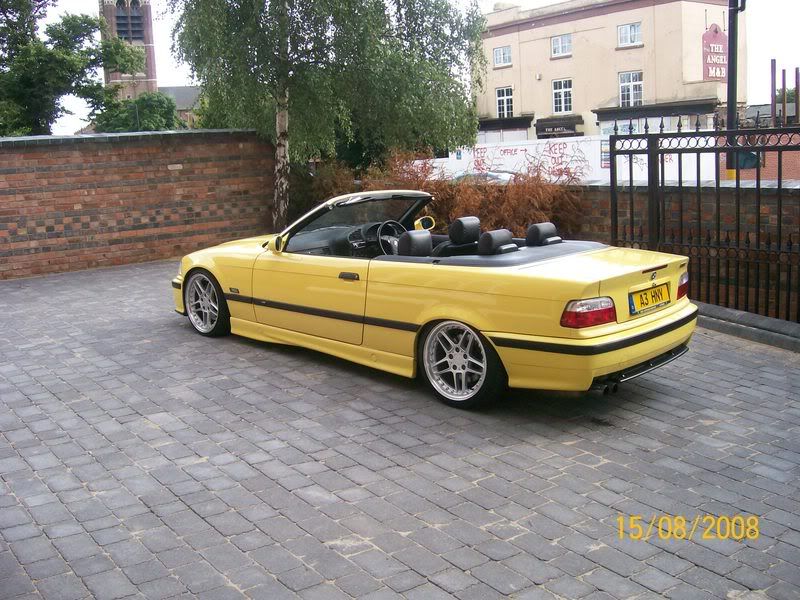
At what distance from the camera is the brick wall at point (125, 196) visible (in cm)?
1312

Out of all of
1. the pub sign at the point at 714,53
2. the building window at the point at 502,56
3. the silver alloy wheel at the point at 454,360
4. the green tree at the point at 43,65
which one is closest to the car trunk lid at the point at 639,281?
the silver alloy wheel at the point at 454,360

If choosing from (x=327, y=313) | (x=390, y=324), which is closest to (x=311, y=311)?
(x=327, y=313)

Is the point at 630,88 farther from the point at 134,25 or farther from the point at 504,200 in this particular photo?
the point at 134,25

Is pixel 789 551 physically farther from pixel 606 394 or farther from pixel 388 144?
pixel 388 144

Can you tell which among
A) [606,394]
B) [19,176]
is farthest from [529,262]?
[19,176]

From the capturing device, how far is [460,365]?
584 centimetres

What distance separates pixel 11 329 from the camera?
894cm

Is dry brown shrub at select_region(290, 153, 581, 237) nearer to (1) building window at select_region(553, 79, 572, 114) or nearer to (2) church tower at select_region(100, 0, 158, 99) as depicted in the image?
(1) building window at select_region(553, 79, 572, 114)

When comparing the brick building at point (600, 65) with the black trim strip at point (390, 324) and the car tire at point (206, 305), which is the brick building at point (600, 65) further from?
the black trim strip at point (390, 324)

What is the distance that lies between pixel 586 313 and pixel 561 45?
168 feet

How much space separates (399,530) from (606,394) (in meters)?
2.60

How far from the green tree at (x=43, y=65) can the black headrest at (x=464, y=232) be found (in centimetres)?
4092

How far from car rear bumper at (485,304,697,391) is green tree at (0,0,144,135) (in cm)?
4203
